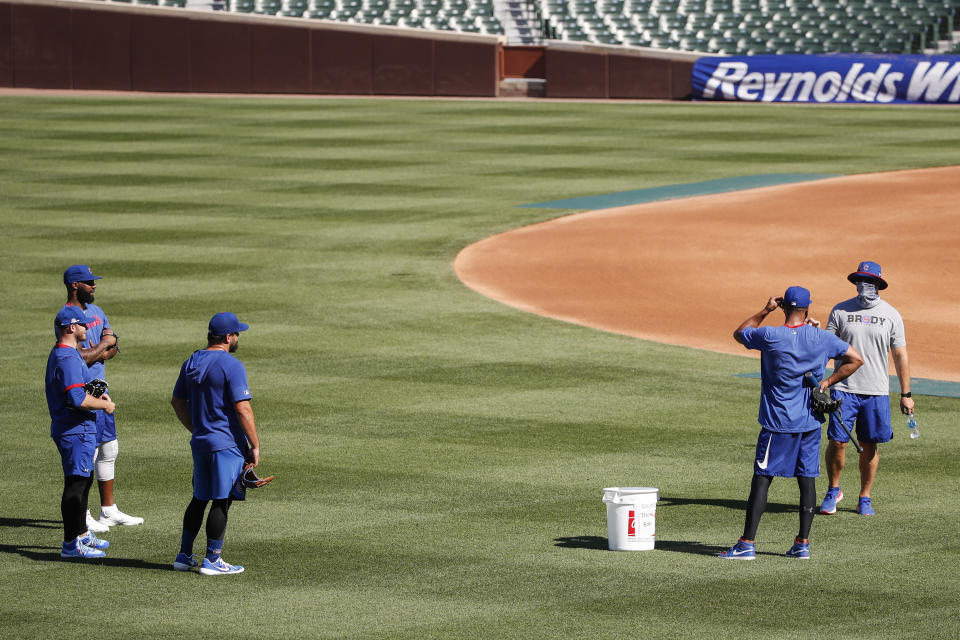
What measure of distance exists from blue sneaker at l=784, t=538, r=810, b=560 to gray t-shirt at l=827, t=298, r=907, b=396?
6.27ft

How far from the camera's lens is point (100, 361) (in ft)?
37.0

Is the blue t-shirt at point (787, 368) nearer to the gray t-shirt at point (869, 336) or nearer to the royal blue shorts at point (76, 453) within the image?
the gray t-shirt at point (869, 336)

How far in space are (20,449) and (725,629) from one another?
7725 mm

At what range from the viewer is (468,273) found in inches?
933

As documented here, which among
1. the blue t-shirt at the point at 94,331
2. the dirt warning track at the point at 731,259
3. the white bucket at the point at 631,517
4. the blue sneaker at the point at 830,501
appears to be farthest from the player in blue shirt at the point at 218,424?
the dirt warning track at the point at 731,259

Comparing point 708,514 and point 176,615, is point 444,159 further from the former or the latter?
point 176,615

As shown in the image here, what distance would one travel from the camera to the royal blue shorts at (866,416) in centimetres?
1187

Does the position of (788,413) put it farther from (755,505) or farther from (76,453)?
(76,453)

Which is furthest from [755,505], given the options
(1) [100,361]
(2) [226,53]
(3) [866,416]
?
(2) [226,53]

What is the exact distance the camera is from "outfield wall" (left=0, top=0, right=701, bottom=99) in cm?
4469

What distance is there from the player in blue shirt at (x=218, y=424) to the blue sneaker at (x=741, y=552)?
335 cm

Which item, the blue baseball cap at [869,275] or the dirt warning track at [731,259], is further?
the dirt warning track at [731,259]

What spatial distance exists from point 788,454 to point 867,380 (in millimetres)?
1780

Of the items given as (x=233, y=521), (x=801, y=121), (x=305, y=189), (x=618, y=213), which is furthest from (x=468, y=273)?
(x=801, y=121)
